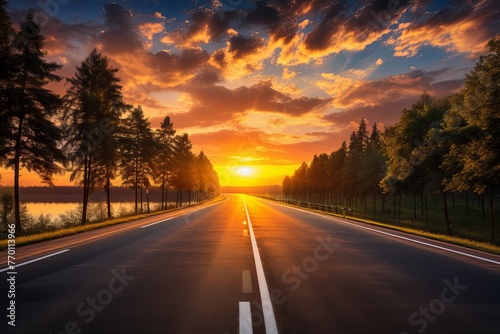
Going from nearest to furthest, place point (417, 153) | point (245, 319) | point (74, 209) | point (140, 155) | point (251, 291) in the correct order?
point (245, 319), point (251, 291), point (417, 153), point (140, 155), point (74, 209)

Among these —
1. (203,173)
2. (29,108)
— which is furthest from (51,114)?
(203,173)

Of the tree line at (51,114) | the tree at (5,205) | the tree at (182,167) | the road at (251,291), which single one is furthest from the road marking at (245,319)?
the tree at (182,167)

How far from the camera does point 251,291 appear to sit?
19.6 ft

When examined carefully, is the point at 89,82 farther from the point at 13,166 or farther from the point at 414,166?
the point at 414,166

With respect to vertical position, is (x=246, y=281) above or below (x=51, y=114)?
below

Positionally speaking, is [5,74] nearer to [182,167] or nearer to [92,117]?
[92,117]

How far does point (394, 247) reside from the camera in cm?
1208

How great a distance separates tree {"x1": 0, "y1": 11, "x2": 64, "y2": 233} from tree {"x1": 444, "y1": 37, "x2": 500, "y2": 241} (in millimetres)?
28092

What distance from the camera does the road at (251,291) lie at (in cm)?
447

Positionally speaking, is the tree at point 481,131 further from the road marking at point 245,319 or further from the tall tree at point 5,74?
the tall tree at point 5,74

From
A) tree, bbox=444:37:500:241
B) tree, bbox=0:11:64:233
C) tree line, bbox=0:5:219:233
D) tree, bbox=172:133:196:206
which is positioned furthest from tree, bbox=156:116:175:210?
tree, bbox=444:37:500:241

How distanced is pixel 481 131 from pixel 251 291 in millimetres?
20263

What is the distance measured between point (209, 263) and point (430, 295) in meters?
4.77

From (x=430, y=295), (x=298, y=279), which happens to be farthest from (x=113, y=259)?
(x=430, y=295)
